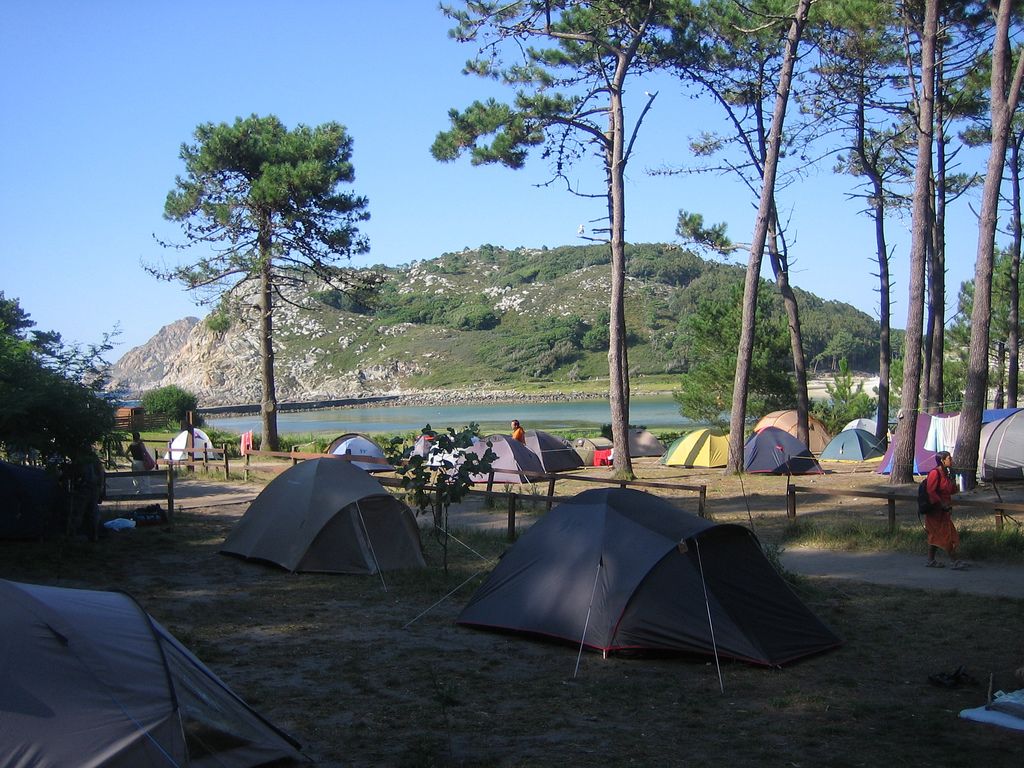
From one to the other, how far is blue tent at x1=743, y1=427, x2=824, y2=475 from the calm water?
2751 cm

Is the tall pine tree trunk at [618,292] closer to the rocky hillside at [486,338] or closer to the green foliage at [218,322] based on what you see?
the green foliage at [218,322]

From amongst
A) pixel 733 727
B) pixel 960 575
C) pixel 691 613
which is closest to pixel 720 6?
pixel 960 575

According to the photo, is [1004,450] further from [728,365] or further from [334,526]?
[334,526]

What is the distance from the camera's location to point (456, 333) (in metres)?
138

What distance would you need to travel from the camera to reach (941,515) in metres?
10.8

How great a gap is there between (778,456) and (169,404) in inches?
1283

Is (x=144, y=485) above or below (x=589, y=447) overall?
below

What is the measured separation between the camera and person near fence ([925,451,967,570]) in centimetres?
1054

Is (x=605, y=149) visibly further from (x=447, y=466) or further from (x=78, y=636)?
(x=78, y=636)

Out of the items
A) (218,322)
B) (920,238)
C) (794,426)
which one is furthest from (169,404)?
(920,238)

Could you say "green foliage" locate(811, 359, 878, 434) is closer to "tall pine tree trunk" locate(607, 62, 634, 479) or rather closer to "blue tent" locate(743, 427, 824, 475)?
"blue tent" locate(743, 427, 824, 475)

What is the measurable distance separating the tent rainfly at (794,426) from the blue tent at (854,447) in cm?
66

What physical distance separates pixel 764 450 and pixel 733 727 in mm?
18446

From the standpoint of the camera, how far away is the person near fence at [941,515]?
10.5 meters
